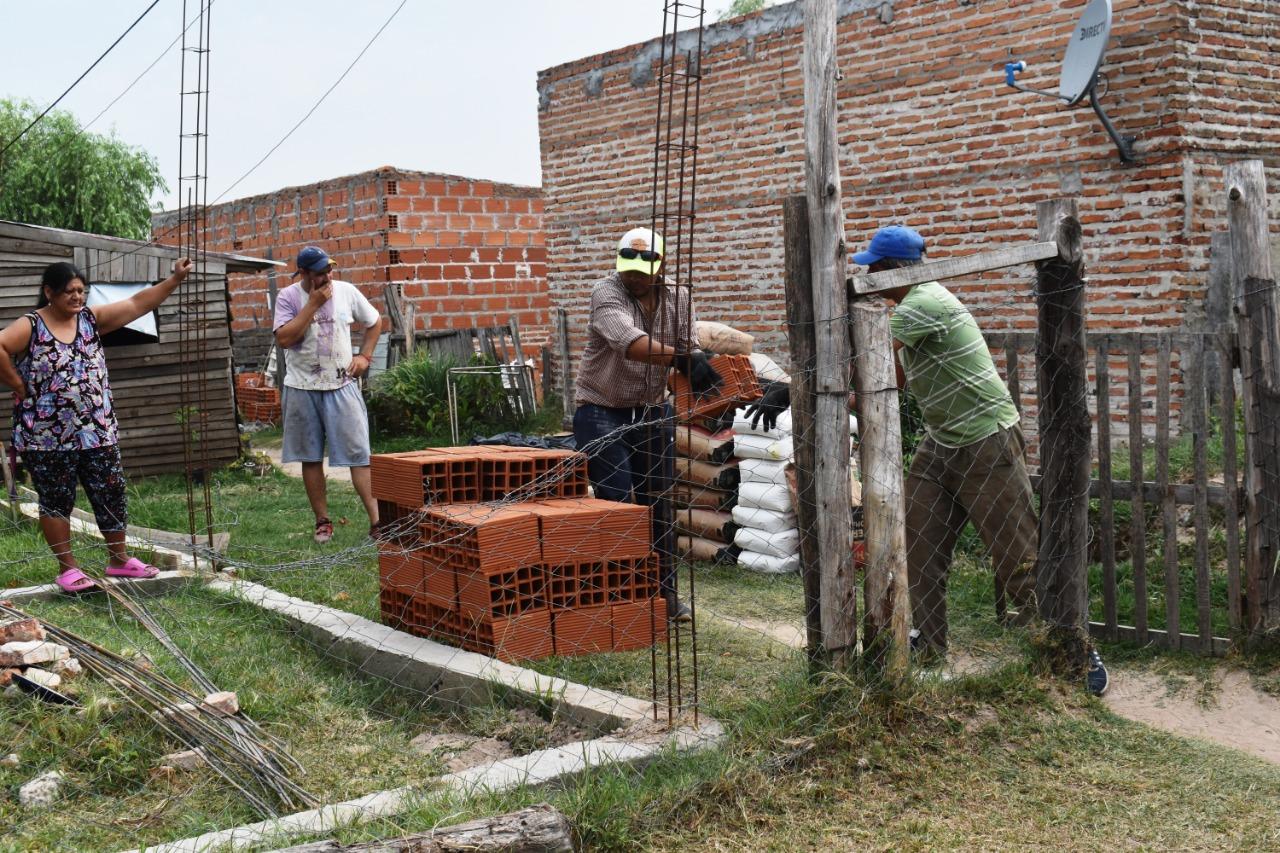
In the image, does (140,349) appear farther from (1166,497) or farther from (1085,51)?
(1166,497)

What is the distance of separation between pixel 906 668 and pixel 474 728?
5.72ft

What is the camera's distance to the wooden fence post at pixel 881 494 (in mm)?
4766

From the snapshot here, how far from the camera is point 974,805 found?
428cm

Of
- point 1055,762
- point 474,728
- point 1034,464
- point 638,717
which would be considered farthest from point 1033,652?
point 1034,464

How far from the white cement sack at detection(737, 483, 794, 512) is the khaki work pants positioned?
207 centimetres

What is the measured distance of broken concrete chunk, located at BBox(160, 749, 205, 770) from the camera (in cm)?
448

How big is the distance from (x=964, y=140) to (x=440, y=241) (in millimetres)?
9507

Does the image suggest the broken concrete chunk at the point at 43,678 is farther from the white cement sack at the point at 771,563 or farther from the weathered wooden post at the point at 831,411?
the white cement sack at the point at 771,563

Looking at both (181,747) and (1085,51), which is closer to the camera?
(181,747)

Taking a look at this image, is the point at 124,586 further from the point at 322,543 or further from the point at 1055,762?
the point at 1055,762

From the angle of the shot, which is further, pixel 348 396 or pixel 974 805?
pixel 348 396

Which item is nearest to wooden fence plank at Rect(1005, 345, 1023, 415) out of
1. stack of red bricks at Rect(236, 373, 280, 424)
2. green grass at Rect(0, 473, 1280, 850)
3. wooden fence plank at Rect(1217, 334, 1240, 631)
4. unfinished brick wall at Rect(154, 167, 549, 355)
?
wooden fence plank at Rect(1217, 334, 1240, 631)

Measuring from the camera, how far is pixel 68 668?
521 cm

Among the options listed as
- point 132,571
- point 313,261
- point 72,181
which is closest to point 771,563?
point 313,261
